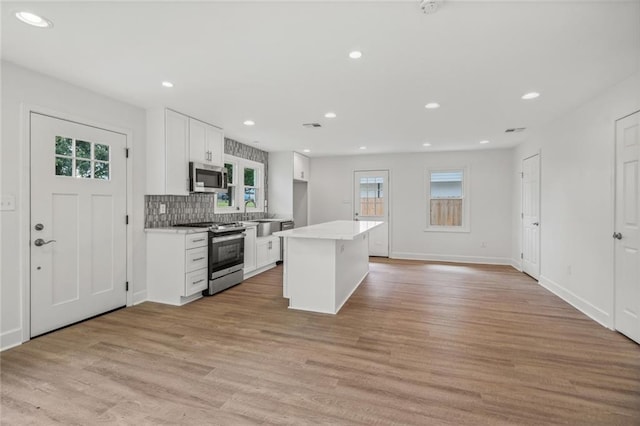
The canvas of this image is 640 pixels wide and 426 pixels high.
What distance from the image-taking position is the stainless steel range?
4.20 metres

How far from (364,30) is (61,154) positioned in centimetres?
309

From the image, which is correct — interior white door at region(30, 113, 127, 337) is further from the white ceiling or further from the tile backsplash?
the white ceiling

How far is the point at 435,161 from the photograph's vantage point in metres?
6.95

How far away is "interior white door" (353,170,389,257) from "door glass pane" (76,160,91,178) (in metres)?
5.37

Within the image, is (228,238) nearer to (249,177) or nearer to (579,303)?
(249,177)

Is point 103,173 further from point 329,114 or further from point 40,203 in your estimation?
point 329,114

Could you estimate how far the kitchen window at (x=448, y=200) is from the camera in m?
6.79

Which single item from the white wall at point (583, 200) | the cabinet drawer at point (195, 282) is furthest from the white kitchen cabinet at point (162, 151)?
the white wall at point (583, 200)

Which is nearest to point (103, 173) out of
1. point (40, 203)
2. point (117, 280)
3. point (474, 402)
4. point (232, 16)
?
point (40, 203)

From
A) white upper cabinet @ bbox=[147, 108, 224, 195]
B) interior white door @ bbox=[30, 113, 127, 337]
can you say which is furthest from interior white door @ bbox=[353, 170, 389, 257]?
interior white door @ bbox=[30, 113, 127, 337]

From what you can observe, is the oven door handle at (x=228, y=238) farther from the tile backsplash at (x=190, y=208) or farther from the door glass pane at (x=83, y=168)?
the door glass pane at (x=83, y=168)

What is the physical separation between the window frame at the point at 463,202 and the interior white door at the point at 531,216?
1186 millimetres

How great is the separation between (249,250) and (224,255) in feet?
2.69

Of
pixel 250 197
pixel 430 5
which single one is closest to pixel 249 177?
pixel 250 197
